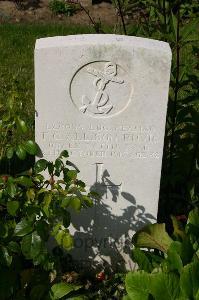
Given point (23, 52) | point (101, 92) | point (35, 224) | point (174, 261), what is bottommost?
point (174, 261)

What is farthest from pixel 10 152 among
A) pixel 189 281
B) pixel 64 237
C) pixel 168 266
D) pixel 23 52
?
pixel 23 52

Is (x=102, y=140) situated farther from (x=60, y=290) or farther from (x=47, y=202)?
(x=60, y=290)

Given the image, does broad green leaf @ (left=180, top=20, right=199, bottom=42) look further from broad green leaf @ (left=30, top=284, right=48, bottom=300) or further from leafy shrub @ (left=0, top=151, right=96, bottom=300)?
broad green leaf @ (left=30, top=284, right=48, bottom=300)

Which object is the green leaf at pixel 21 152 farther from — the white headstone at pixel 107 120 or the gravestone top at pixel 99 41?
the gravestone top at pixel 99 41

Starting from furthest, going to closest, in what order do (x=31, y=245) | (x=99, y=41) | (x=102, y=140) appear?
(x=102, y=140), (x=99, y=41), (x=31, y=245)

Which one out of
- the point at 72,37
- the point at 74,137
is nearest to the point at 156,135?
the point at 74,137

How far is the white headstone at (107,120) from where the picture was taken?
3.16m

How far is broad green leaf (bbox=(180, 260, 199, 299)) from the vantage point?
2.74 meters

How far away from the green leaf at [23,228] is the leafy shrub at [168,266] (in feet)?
1.84

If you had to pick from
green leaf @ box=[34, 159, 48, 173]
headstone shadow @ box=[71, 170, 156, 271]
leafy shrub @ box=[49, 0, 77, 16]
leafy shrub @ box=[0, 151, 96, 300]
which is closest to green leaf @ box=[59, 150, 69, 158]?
leafy shrub @ box=[0, 151, 96, 300]

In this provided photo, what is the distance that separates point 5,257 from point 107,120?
36.7 inches

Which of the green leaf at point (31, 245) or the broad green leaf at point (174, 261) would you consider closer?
the broad green leaf at point (174, 261)

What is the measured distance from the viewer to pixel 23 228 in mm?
3039

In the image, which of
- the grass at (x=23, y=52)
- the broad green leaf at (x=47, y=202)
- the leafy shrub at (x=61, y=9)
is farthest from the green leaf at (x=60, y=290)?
the leafy shrub at (x=61, y=9)
